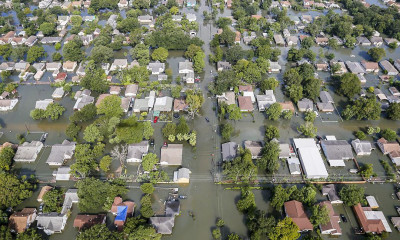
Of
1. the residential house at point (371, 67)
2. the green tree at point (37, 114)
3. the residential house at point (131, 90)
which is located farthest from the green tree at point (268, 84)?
the green tree at point (37, 114)

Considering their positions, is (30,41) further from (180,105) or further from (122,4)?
(180,105)

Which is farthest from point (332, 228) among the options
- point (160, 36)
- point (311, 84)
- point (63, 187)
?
point (160, 36)

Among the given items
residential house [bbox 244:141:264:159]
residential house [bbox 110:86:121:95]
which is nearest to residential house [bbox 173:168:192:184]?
residential house [bbox 244:141:264:159]

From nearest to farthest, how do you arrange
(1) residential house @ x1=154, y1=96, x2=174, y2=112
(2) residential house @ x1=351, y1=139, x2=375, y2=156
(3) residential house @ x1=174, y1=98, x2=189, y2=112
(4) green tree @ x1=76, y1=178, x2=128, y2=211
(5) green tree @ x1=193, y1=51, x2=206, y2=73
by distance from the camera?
(4) green tree @ x1=76, y1=178, x2=128, y2=211 → (2) residential house @ x1=351, y1=139, x2=375, y2=156 → (1) residential house @ x1=154, y1=96, x2=174, y2=112 → (3) residential house @ x1=174, y1=98, x2=189, y2=112 → (5) green tree @ x1=193, y1=51, x2=206, y2=73

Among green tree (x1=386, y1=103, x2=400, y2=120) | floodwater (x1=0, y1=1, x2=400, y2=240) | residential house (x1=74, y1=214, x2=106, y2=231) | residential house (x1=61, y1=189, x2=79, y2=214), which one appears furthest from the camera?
green tree (x1=386, y1=103, x2=400, y2=120)

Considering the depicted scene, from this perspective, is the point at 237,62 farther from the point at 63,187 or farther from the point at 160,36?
the point at 63,187

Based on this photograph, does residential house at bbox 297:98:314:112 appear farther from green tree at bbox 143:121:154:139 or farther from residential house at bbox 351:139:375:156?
green tree at bbox 143:121:154:139

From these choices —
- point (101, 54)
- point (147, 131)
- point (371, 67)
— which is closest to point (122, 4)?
point (101, 54)
